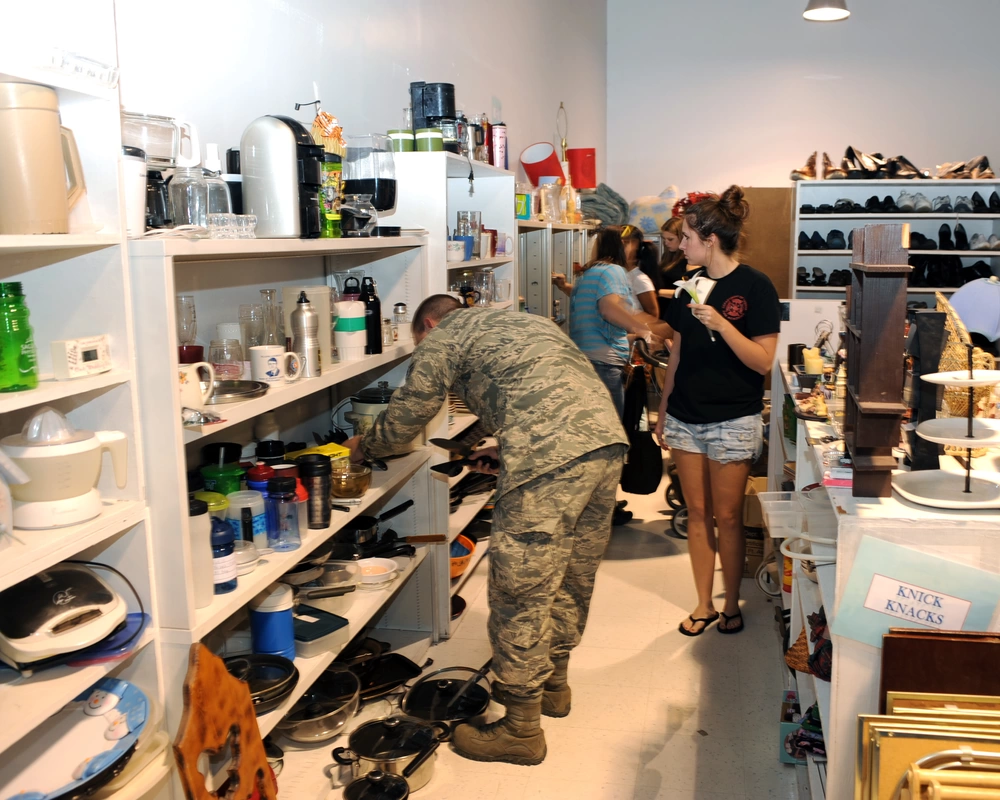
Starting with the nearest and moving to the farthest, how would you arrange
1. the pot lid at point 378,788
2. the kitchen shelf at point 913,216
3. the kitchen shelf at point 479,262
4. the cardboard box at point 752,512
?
the pot lid at point 378,788 < the kitchen shelf at point 479,262 < the cardboard box at point 752,512 < the kitchen shelf at point 913,216

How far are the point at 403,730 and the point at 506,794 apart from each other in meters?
0.37

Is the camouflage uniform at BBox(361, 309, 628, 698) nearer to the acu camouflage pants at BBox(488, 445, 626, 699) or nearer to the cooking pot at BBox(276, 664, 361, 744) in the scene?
the acu camouflage pants at BBox(488, 445, 626, 699)

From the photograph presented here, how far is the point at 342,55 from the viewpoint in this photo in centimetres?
336

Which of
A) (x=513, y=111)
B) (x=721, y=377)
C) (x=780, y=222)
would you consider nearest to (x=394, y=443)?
(x=721, y=377)

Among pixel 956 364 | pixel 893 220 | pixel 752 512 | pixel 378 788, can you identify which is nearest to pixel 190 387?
pixel 378 788

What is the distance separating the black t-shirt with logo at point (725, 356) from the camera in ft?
11.0

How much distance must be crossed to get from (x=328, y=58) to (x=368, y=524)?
68.5 inches

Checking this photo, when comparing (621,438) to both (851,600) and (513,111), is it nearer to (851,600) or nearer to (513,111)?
(851,600)

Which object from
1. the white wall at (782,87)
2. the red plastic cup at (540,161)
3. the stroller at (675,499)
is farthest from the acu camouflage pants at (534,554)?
the white wall at (782,87)

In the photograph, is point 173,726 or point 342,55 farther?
point 342,55

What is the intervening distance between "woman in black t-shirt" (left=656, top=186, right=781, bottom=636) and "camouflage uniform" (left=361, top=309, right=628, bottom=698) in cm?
76

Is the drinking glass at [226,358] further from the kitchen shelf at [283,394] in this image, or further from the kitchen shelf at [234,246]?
the kitchen shelf at [234,246]

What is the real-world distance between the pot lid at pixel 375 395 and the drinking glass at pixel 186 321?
37.6 inches

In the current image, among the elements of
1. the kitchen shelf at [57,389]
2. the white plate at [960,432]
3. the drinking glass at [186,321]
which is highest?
the drinking glass at [186,321]
